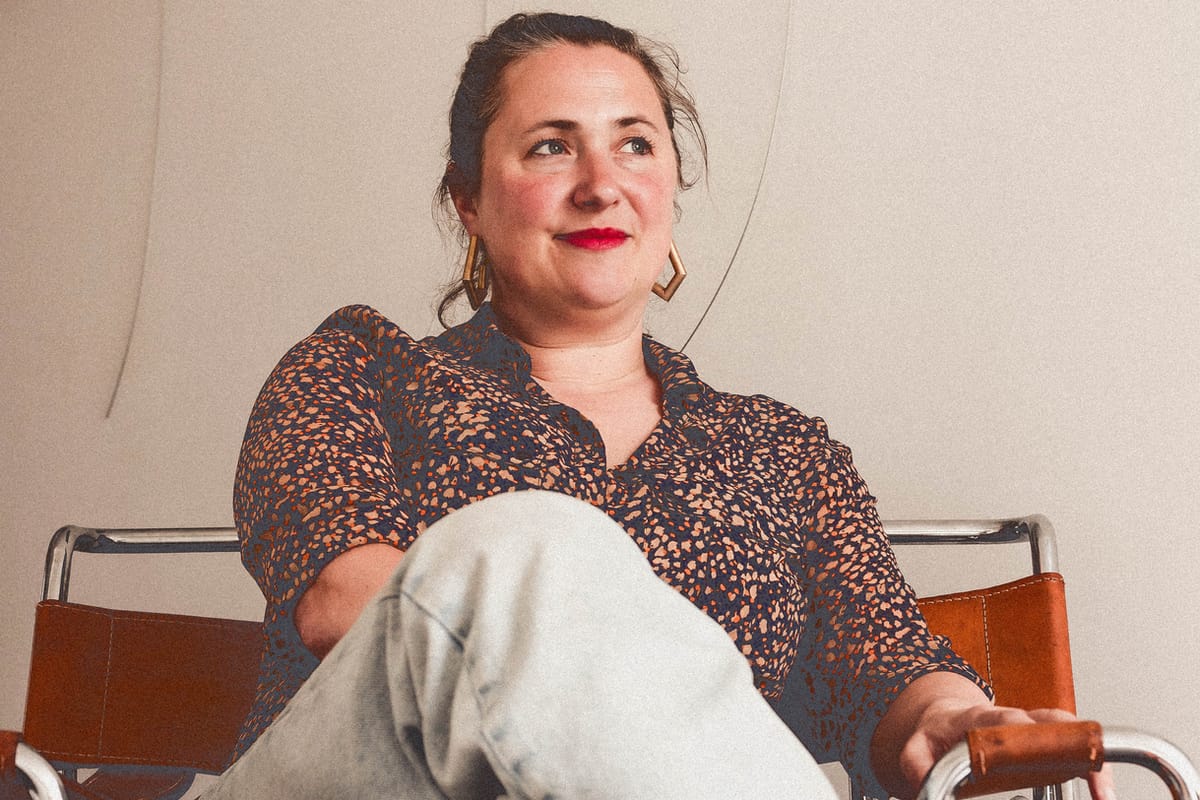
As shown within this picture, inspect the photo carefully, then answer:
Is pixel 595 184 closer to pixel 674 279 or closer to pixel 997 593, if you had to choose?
pixel 674 279

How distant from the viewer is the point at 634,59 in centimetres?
127

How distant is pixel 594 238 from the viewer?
1.18 meters

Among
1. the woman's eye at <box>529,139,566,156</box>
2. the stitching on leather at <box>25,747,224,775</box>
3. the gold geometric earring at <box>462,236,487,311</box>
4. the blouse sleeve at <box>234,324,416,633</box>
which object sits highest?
the woman's eye at <box>529,139,566,156</box>

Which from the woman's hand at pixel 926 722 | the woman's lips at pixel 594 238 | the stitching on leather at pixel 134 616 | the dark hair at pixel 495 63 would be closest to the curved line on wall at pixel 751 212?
the dark hair at pixel 495 63

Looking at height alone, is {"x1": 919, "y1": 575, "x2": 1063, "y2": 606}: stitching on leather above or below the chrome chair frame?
below

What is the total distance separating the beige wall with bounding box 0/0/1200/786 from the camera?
1.72 m

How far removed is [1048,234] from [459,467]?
1182 millimetres

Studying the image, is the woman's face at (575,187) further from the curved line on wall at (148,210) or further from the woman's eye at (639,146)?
the curved line on wall at (148,210)

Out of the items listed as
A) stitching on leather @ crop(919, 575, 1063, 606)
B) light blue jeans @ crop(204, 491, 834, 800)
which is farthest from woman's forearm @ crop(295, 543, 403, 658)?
stitching on leather @ crop(919, 575, 1063, 606)

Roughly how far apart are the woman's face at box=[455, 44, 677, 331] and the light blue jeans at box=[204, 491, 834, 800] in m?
0.66

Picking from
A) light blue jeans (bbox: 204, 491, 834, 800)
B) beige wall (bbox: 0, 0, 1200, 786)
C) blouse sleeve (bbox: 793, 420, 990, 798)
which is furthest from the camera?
beige wall (bbox: 0, 0, 1200, 786)

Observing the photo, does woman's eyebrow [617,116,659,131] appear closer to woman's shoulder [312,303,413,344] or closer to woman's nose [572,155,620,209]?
woman's nose [572,155,620,209]

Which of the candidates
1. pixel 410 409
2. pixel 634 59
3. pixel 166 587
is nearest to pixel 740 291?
pixel 634 59

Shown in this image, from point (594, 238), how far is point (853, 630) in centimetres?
46
